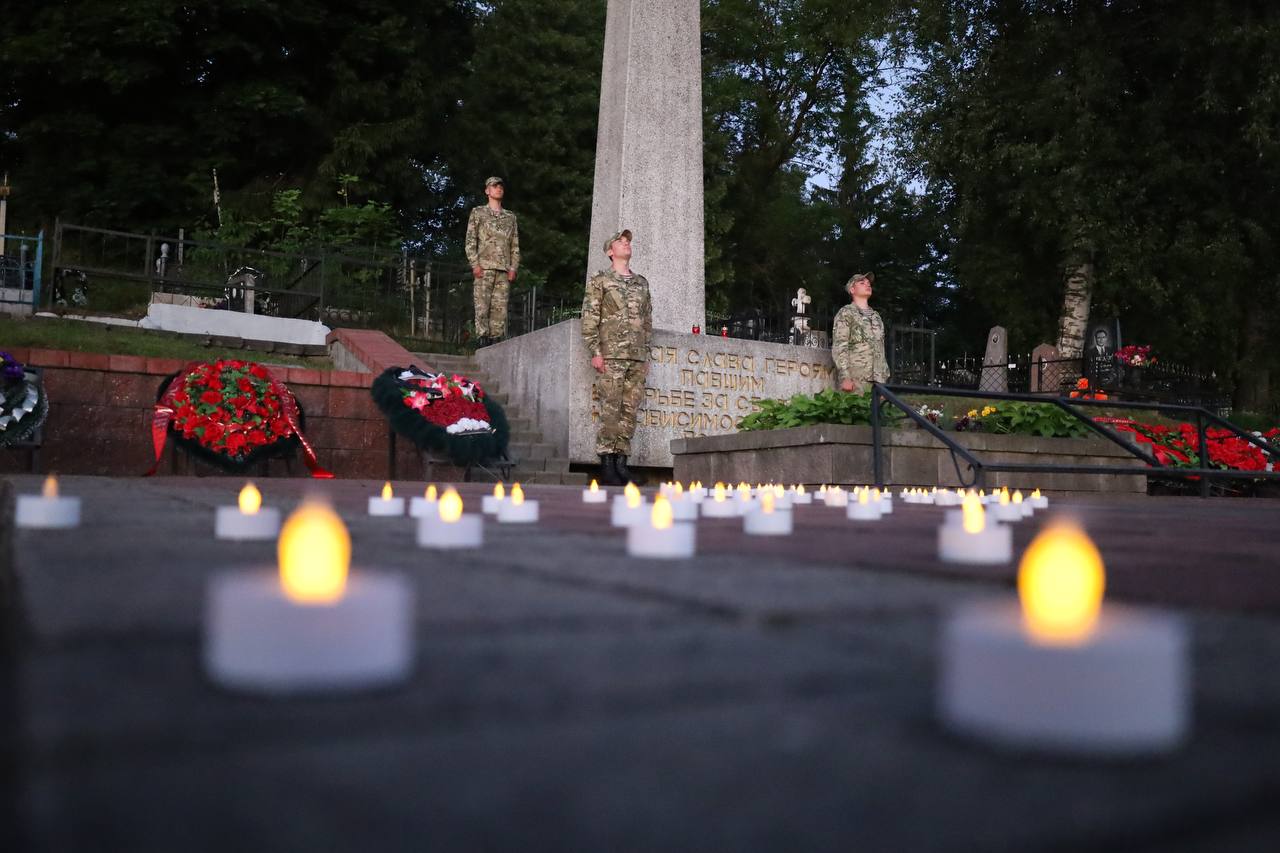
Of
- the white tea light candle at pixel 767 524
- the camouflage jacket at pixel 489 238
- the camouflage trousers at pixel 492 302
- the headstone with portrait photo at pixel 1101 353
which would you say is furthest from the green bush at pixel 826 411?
the headstone with portrait photo at pixel 1101 353

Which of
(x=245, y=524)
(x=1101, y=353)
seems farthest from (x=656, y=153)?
(x=1101, y=353)

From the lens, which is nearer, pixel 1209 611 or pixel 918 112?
pixel 1209 611

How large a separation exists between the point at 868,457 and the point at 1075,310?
693 inches

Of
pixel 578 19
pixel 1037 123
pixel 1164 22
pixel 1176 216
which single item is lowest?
pixel 1176 216

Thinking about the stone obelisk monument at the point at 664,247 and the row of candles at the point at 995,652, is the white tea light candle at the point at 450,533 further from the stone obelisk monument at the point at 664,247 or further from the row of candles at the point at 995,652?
the stone obelisk monument at the point at 664,247

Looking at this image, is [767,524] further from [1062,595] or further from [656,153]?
[656,153]

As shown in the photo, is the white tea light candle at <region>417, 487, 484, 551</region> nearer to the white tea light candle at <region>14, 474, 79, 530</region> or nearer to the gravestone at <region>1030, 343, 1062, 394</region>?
the white tea light candle at <region>14, 474, 79, 530</region>

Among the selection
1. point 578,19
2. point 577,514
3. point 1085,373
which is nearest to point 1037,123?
point 1085,373

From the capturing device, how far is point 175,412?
31.5ft

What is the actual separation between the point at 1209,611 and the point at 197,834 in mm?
1565

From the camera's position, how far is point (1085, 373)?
21281mm

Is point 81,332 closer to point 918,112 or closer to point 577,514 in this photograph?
point 577,514

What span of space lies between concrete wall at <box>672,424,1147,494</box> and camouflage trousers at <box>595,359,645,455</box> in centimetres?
59

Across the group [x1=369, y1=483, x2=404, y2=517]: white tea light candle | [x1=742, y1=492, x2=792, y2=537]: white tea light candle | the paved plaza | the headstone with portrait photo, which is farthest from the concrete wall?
the headstone with portrait photo
